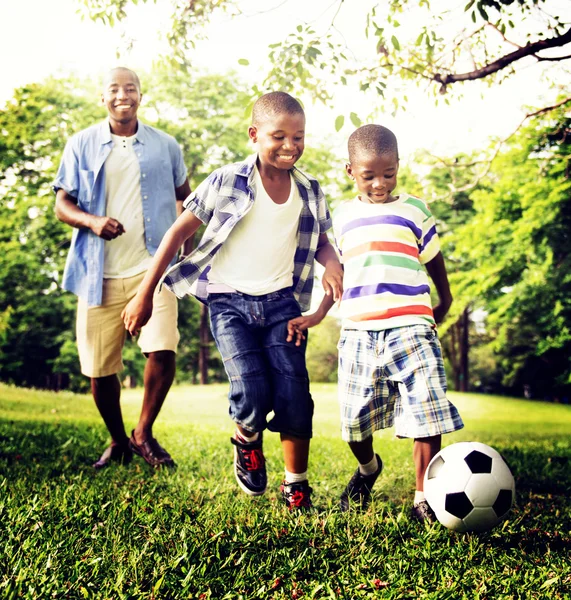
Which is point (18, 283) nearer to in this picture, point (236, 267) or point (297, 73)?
point (297, 73)

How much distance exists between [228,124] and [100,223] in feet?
48.1

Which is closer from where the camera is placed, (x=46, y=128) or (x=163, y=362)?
(x=163, y=362)

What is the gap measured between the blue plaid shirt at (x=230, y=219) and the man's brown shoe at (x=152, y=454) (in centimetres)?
144

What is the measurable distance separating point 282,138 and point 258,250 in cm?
62

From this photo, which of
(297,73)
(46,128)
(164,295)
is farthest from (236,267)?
(46,128)

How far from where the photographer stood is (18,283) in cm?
2128

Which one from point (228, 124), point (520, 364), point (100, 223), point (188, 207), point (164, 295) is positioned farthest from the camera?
point (520, 364)

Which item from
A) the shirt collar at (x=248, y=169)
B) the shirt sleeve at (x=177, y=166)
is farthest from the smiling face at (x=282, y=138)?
the shirt sleeve at (x=177, y=166)

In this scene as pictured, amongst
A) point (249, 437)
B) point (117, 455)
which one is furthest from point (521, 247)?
point (249, 437)

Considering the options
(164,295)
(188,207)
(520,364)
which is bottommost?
(520,364)

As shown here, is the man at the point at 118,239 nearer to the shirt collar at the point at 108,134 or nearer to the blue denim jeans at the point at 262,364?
the shirt collar at the point at 108,134

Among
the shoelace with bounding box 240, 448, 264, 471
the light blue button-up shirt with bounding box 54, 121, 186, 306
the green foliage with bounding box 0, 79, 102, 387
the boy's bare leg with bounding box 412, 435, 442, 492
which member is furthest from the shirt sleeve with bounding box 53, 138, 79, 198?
the green foliage with bounding box 0, 79, 102, 387

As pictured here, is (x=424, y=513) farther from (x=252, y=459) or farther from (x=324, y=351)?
(x=324, y=351)

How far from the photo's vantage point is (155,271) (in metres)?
3.62
